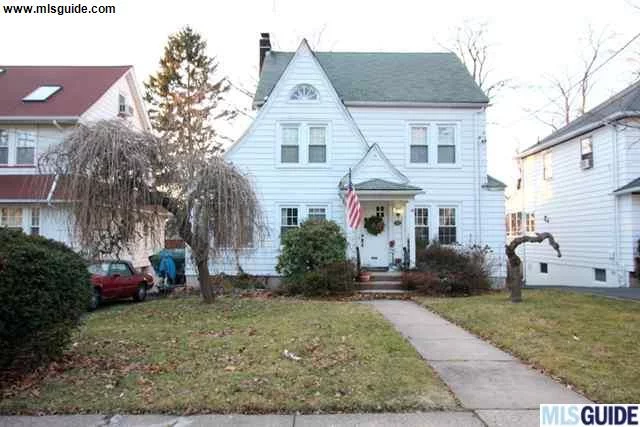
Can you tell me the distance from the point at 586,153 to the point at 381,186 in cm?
944

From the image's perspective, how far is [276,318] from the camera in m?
10.0

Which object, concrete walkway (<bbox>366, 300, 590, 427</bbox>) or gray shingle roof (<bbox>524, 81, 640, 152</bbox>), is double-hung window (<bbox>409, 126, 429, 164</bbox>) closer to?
gray shingle roof (<bbox>524, 81, 640, 152</bbox>)

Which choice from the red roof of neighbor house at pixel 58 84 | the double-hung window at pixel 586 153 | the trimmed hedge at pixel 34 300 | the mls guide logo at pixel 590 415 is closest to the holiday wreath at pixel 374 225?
the double-hung window at pixel 586 153

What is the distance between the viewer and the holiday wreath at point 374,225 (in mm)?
17172

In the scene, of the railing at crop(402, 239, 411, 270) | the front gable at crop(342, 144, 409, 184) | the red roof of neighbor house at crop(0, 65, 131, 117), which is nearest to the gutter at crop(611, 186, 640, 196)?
the front gable at crop(342, 144, 409, 184)

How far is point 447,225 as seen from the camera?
18.0 m

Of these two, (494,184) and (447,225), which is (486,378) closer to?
(447,225)

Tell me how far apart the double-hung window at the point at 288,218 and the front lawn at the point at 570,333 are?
19.2ft

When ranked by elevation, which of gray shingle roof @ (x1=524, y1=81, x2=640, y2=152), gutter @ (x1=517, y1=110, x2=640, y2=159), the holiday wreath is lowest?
the holiday wreath

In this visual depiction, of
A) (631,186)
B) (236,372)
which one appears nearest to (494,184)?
(631,186)

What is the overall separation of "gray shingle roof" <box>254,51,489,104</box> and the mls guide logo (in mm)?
14697

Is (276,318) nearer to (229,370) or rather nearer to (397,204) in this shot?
(229,370)

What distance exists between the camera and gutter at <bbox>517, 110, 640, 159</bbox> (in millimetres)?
16469

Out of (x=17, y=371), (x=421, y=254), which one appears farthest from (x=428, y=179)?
(x=17, y=371)
